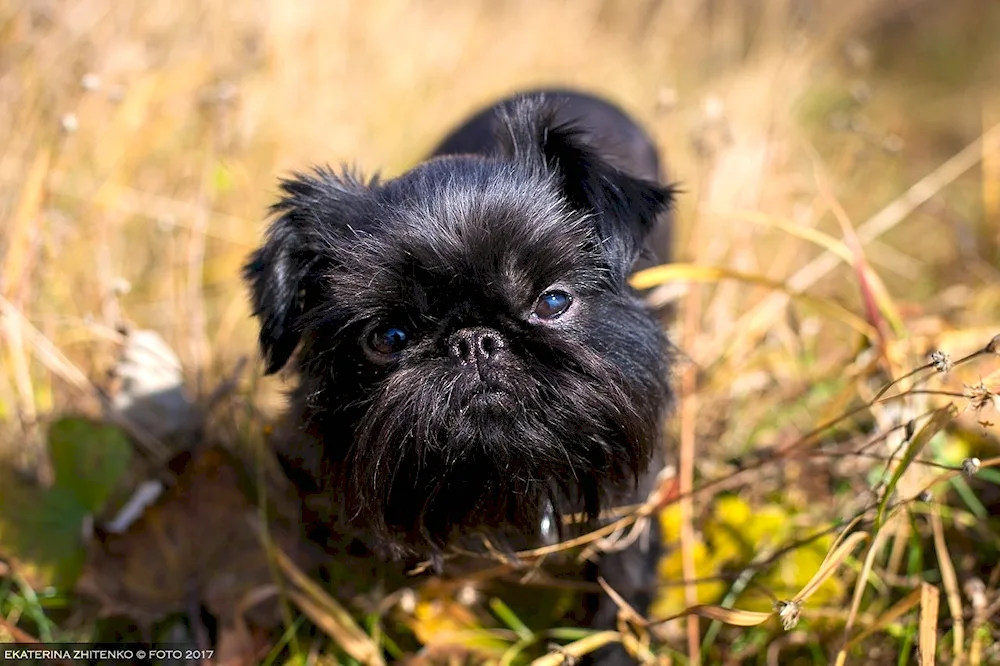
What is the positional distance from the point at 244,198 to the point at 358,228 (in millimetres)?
2923

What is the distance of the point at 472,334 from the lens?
79.0 inches

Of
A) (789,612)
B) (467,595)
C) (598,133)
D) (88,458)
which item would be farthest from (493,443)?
(598,133)

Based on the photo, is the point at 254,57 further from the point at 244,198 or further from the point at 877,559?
the point at 877,559

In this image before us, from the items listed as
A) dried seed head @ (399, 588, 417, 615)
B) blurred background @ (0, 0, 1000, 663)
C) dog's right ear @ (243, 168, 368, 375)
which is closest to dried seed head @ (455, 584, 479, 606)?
blurred background @ (0, 0, 1000, 663)

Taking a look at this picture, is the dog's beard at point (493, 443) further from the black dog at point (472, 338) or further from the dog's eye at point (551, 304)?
the dog's eye at point (551, 304)

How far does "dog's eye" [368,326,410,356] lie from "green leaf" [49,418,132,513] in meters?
1.38

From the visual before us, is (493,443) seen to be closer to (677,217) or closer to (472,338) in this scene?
(472,338)

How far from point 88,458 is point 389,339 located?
1.53 meters

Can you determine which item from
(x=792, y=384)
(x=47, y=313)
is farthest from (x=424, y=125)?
(x=792, y=384)

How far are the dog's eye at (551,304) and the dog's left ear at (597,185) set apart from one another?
0.19 metres

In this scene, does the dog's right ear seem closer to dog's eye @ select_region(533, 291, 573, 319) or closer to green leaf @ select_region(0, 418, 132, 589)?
dog's eye @ select_region(533, 291, 573, 319)

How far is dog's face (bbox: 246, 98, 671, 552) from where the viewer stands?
2002 millimetres

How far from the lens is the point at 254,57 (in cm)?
378

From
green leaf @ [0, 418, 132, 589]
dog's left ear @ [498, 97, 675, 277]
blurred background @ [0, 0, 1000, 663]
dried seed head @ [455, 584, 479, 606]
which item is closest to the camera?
dog's left ear @ [498, 97, 675, 277]
